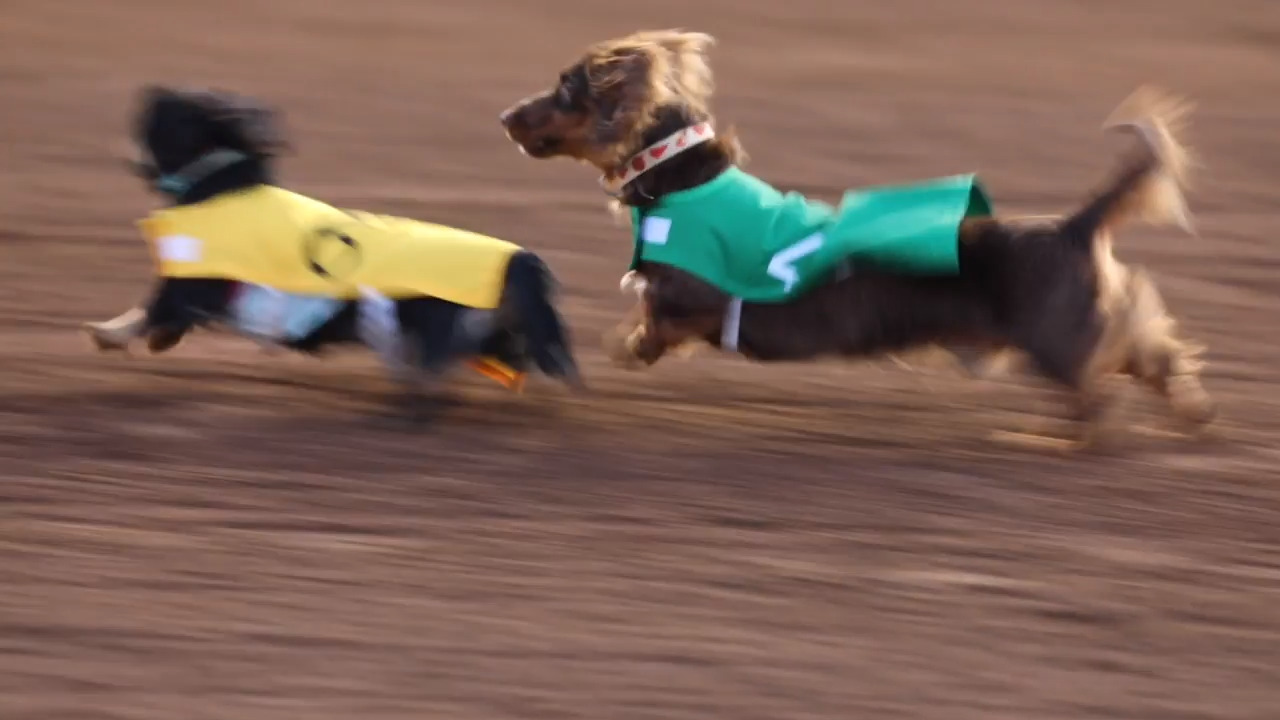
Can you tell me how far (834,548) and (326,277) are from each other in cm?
206

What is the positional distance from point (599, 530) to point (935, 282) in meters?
1.53

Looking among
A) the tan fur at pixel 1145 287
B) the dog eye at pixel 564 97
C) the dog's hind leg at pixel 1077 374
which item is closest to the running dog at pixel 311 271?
the dog eye at pixel 564 97

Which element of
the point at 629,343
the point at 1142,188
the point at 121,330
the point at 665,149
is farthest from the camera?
the point at 629,343

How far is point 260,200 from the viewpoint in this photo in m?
6.43

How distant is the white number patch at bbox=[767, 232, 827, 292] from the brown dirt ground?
62cm

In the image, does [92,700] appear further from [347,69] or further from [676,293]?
[347,69]

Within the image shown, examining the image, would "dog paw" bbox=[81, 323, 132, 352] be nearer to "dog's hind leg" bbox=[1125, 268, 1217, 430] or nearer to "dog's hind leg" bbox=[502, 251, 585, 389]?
"dog's hind leg" bbox=[502, 251, 585, 389]

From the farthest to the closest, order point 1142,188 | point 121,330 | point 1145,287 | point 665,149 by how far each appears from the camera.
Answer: point 121,330
point 665,149
point 1145,287
point 1142,188

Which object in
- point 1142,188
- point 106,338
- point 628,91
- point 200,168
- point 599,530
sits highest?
point 628,91

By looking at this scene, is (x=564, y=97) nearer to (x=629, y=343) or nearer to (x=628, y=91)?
(x=628, y=91)

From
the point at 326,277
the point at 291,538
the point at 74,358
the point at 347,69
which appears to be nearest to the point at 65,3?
the point at 347,69

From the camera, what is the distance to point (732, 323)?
6.43 metres

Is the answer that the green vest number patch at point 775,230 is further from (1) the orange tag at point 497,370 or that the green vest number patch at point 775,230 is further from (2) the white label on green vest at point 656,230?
(1) the orange tag at point 497,370

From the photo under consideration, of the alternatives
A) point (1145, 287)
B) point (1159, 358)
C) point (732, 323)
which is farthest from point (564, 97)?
point (1159, 358)
